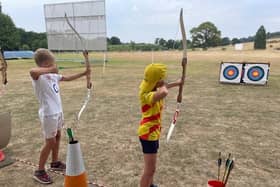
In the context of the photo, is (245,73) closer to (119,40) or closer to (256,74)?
(256,74)

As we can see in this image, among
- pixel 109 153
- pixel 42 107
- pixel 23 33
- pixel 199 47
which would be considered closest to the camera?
pixel 42 107

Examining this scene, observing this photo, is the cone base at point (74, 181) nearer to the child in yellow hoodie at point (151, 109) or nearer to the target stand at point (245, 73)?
the child in yellow hoodie at point (151, 109)

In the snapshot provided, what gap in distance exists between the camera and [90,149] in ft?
13.0

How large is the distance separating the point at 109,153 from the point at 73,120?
209 cm

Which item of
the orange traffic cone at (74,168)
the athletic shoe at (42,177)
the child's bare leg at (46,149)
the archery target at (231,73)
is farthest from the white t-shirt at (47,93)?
the archery target at (231,73)

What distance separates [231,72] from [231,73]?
0.04 m

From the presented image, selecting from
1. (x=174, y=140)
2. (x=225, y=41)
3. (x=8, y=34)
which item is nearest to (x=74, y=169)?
(x=174, y=140)

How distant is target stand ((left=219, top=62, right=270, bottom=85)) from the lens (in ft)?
33.7

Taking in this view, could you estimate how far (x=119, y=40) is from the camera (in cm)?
6003

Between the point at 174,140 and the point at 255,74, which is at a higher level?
the point at 255,74

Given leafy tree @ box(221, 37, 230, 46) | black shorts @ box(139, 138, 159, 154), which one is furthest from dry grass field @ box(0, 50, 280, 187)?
leafy tree @ box(221, 37, 230, 46)

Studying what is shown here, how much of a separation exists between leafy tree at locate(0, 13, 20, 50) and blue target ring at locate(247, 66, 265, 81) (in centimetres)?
4337

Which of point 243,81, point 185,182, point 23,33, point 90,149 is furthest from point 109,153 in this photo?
point 23,33

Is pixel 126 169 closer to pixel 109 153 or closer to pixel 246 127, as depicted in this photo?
pixel 109 153
